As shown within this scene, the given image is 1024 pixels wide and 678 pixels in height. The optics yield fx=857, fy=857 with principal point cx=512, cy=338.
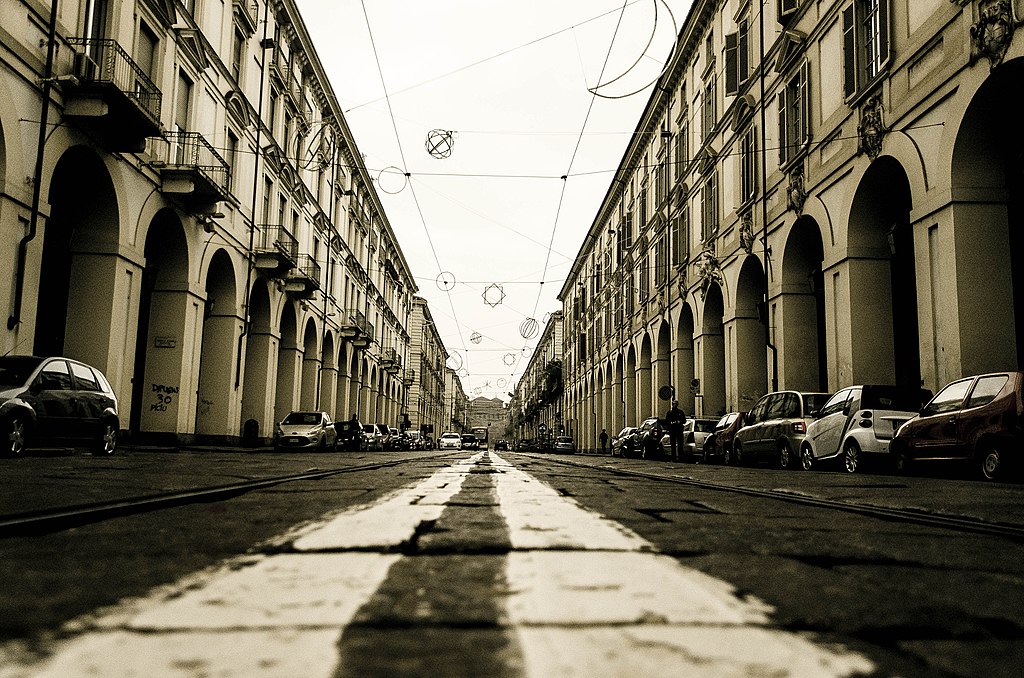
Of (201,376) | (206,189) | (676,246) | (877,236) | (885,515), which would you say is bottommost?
(885,515)

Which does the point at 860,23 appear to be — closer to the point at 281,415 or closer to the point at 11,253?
the point at 11,253

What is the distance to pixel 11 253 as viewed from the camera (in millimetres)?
13367

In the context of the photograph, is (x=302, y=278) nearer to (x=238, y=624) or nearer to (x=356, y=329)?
(x=356, y=329)

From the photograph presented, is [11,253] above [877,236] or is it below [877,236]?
below

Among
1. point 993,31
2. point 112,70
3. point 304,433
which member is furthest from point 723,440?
point 112,70

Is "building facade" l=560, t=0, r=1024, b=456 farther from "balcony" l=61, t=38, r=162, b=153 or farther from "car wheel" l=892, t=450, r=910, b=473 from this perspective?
"balcony" l=61, t=38, r=162, b=153

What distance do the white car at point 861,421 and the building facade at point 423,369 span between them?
57491 mm

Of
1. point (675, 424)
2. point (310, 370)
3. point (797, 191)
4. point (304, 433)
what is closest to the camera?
point (797, 191)

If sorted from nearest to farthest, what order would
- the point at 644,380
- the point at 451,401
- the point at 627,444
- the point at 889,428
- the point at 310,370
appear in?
the point at 889,428 < the point at 627,444 < the point at 310,370 < the point at 644,380 < the point at 451,401

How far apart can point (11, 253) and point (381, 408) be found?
160 feet

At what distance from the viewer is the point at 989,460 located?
1080cm

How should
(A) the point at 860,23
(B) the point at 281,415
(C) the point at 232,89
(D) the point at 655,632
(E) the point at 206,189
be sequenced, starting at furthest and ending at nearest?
(B) the point at 281,415 < (C) the point at 232,89 < (E) the point at 206,189 < (A) the point at 860,23 < (D) the point at 655,632

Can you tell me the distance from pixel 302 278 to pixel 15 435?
19938 millimetres

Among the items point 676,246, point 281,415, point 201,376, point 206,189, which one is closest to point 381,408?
point 281,415
